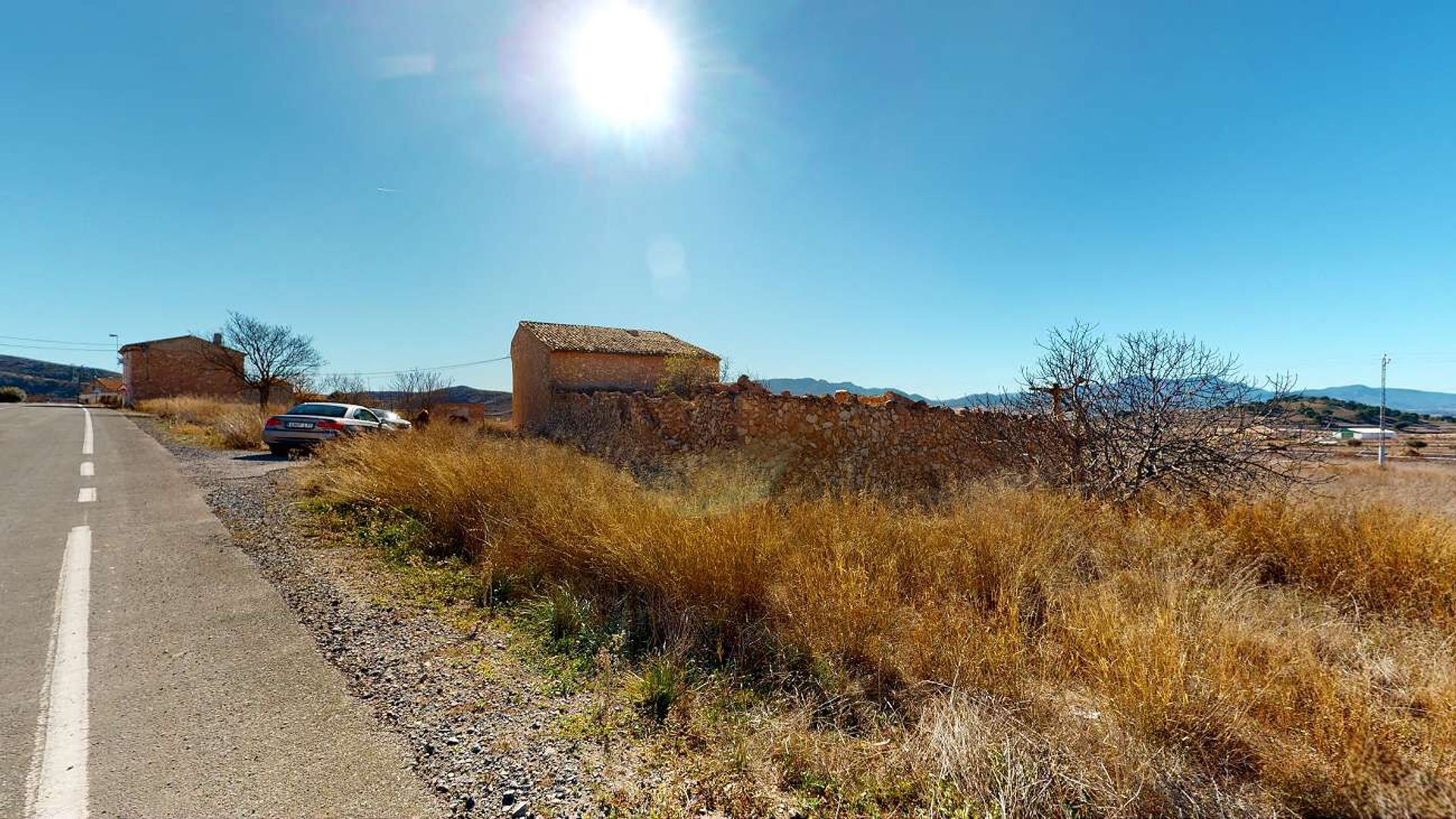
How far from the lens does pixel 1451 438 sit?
134 feet

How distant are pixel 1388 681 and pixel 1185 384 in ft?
18.4

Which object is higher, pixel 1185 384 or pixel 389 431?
pixel 1185 384

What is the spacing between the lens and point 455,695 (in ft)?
9.42

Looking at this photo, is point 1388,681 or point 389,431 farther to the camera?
point 389,431

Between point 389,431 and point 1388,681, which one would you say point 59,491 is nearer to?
point 389,431

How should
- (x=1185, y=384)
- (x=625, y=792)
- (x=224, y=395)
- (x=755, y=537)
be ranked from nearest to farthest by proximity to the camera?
1. (x=625, y=792)
2. (x=755, y=537)
3. (x=1185, y=384)
4. (x=224, y=395)

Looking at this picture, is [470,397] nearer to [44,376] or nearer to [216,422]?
[216,422]

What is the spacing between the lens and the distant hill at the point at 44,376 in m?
80.1

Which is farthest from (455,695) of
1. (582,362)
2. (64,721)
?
(582,362)

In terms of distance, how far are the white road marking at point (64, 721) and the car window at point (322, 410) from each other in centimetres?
1070

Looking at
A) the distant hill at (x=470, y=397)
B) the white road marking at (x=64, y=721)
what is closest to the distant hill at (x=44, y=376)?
the distant hill at (x=470, y=397)

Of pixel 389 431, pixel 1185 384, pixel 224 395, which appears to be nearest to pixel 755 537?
pixel 1185 384

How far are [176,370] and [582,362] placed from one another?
136 feet

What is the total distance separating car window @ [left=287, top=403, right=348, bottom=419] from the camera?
44.1 feet
